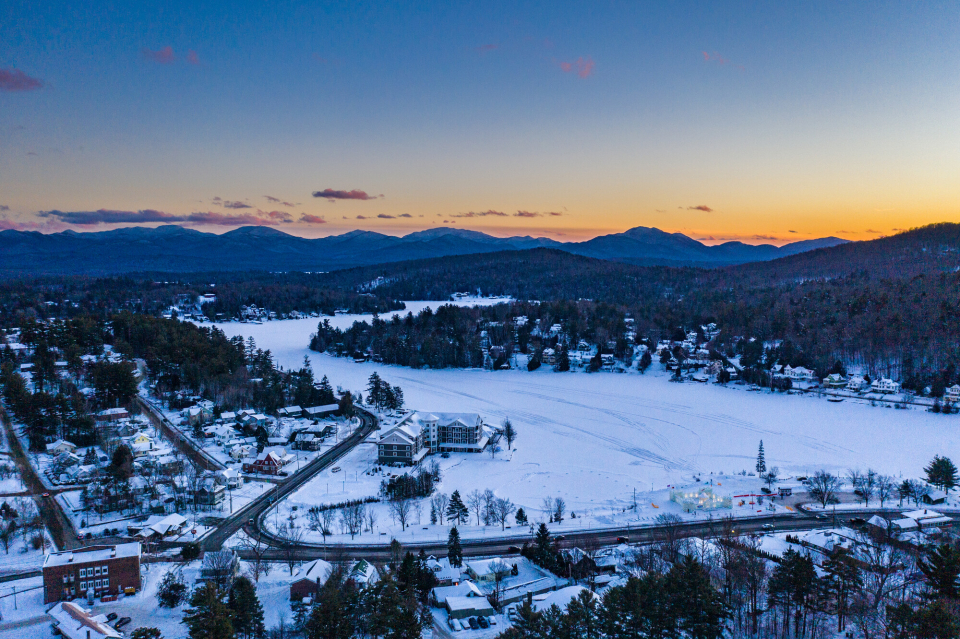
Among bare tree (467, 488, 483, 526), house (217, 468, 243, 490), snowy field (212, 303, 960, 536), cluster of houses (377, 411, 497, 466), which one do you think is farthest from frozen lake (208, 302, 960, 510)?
house (217, 468, 243, 490)

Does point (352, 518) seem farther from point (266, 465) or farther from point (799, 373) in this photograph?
point (799, 373)

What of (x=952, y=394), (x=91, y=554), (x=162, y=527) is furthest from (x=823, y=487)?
(x=91, y=554)

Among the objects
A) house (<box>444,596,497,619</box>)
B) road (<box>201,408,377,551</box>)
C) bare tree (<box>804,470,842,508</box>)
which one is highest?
bare tree (<box>804,470,842,508</box>)

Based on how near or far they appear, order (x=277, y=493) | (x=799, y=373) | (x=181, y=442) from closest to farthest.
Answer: (x=277, y=493)
(x=181, y=442)
(x=799, y=373)

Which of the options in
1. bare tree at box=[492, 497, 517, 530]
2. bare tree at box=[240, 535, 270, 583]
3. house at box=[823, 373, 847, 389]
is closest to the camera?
bare tree at box=[240, 535, 270, 583]

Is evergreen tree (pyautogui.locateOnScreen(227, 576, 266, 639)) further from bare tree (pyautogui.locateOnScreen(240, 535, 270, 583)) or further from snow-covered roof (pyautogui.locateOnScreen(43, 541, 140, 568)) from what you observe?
snow-covered roof (pyautogui.locateOnScreen(43, 541, 140, 568))

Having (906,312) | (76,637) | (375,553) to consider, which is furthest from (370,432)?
(906,312)
